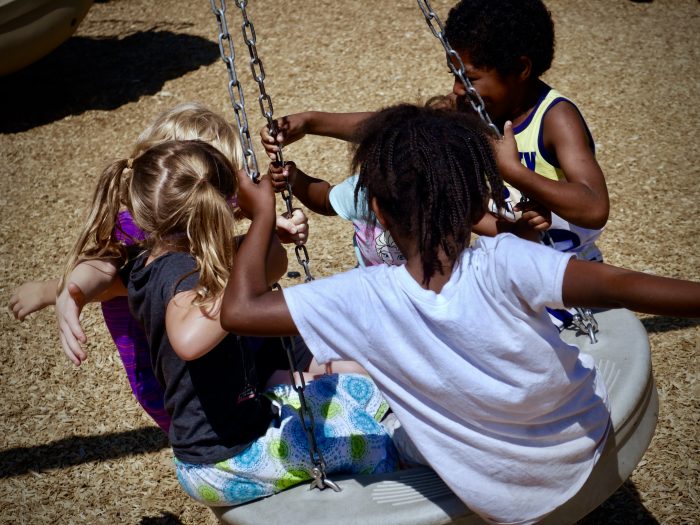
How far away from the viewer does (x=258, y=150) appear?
5.13 m

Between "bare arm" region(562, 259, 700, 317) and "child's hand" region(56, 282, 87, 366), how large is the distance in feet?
3.77

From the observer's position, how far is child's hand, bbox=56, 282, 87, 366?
1.80 m

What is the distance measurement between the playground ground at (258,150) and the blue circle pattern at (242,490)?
204 millimetres

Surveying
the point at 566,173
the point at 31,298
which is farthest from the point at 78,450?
the point at 566,173

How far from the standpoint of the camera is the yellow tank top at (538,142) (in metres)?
2.32

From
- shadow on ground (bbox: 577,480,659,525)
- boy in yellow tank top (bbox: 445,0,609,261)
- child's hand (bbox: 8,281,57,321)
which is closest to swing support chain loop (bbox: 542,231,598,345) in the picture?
boy in yellow tank top (bbox: 445,0,609,261)

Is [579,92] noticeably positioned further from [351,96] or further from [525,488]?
[525,488]

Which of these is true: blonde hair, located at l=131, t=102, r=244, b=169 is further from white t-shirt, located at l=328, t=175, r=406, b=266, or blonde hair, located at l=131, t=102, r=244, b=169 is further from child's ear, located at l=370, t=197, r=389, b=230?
child's ear, located at l=370, t=197, r=389, b=230

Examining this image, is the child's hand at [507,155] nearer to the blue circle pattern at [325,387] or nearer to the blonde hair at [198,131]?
the blue circle pattern at [325,387]

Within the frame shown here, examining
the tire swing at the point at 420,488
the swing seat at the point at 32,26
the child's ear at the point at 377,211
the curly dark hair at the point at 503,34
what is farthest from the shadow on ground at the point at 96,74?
the child's ear at the point at 377,211

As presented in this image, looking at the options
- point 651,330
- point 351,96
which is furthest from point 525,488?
point 351,96

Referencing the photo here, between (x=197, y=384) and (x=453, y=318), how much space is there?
2.50 feet

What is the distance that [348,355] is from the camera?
4.93ft

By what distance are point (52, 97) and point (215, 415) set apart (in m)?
4.90
